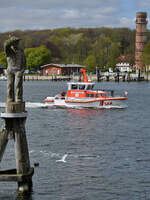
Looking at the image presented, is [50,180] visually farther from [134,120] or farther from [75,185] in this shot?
[134,120]

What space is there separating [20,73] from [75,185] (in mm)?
7690

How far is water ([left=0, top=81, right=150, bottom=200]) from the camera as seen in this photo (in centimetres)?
2541

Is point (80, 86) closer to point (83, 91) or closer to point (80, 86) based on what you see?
point (80, 86)

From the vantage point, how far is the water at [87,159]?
25406 millimetres

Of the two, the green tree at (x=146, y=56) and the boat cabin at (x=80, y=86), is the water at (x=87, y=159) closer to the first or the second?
the boat cabin at (x=80, y=86)

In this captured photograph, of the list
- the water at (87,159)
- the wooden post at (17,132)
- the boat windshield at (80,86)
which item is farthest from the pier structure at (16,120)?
the boat windshield at (80,86)

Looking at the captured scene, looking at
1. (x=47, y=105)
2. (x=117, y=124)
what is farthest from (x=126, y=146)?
(x=47, y=105)

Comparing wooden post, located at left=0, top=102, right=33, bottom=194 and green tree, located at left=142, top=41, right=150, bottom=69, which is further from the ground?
green tree, located at left=142, top=41, right=150, bottom=69

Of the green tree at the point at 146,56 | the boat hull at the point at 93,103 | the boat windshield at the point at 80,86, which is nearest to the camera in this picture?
the boat windshield at the point at 80,86

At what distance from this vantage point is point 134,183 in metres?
27.0

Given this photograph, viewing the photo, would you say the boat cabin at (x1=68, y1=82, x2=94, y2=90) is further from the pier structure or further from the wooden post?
the wooden post

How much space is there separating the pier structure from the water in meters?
2.33

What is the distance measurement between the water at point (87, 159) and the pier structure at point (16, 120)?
2.33 metres

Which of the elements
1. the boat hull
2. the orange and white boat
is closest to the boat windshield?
the orange and white boat
